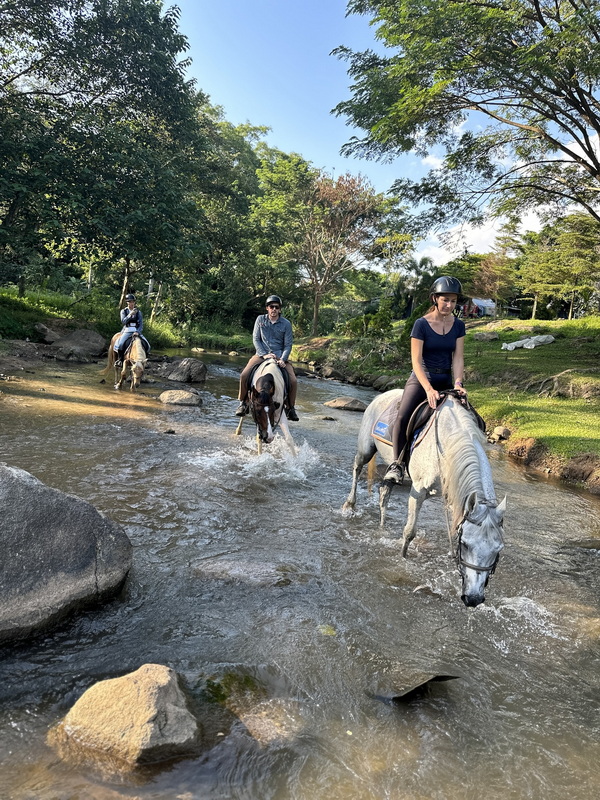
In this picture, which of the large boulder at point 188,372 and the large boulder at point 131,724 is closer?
the large boulder at point 131,724

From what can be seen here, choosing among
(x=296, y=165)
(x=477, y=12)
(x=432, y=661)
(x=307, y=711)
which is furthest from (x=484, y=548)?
(x=296, y=165)

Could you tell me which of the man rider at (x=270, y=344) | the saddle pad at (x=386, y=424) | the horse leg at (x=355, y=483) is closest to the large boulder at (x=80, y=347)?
the man rider at (x=270, y=344)

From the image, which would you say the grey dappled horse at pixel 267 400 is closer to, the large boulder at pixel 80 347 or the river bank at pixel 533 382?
the river bank at pixel 533 382

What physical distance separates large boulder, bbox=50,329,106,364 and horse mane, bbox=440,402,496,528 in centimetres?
1868

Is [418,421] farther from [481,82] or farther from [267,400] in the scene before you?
[481,82]

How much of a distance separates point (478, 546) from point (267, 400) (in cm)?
553

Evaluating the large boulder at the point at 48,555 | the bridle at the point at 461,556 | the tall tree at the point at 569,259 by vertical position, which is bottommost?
the large boulder at the point at 48,555

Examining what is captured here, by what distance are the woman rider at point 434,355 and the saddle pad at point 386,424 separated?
428 millimetres

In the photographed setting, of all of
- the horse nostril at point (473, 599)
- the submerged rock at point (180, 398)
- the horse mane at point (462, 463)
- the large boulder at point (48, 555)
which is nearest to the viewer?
the large boulder at point (48, 555)

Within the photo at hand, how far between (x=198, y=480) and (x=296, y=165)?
119ft

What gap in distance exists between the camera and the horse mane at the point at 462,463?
3963mm

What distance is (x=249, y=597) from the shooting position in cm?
441

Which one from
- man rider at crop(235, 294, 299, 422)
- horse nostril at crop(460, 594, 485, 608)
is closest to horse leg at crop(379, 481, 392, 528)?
horse nostril at crop(460, 594, 485, 608)

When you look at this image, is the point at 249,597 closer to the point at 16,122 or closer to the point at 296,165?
the point at 16,122
